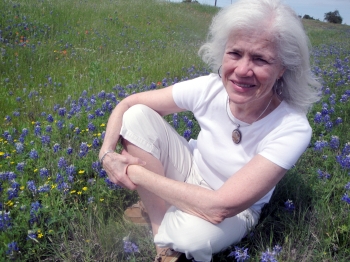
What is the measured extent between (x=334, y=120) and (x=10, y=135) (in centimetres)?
327

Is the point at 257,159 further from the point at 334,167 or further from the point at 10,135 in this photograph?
the point at 10,135

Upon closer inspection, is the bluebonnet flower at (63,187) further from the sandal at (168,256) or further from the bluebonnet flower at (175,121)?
the bluebonnet flower at (175,121)

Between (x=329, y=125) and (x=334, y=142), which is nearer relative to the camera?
(x=334, y=142)

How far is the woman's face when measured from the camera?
2.11 m

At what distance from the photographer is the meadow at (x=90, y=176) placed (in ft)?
7.60

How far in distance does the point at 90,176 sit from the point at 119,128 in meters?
0.55

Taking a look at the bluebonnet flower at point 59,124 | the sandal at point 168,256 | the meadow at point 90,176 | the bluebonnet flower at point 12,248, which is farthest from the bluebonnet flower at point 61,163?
the sandal at point 168,256

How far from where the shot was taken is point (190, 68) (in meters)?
6.23

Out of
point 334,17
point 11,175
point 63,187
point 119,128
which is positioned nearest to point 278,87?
A: point 119,128

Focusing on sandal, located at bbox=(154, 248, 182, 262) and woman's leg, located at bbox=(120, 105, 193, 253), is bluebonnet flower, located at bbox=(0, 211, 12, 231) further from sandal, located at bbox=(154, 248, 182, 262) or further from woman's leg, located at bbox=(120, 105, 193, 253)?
sandal, located at bbox=(154, 248, 182, 262)

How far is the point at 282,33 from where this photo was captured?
2.08 meters

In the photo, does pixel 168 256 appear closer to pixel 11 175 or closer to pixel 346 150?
pixel 11 175

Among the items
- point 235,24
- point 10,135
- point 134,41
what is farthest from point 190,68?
point 235,24

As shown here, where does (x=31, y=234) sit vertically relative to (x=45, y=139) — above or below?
below
